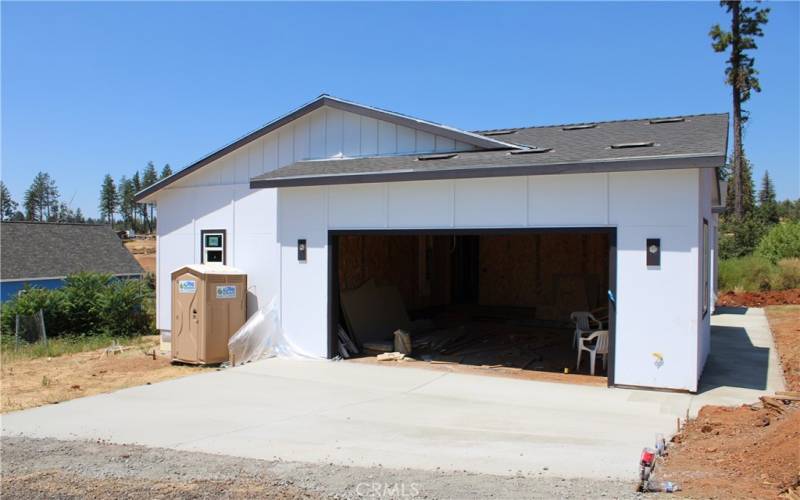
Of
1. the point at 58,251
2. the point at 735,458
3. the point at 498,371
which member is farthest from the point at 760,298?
the point at 58,251

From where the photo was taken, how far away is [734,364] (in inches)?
421

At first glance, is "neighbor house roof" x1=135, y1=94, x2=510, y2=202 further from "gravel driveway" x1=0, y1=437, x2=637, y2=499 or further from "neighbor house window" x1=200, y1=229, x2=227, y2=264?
"gravel driveway" x1=0, y1=437, x2=637, y2=499

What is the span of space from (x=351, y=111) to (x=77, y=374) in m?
7.40

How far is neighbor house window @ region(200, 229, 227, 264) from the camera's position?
13.5m

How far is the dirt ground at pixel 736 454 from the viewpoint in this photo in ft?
15.0

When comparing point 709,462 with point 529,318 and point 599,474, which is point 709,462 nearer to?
point 599,474

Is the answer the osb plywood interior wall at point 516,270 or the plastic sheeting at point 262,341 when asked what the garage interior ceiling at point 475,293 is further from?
the plastic sheeting at point 262,341

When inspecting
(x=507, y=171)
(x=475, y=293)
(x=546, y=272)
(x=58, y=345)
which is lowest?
(x=58, y=345)

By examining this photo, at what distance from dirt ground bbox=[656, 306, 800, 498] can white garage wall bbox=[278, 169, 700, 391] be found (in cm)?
151

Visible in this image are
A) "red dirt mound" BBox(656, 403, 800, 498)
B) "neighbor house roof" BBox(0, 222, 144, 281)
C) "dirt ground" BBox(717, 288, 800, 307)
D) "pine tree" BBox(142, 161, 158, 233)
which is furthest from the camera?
"pine tree" BBox(142, 161, 158, 233)

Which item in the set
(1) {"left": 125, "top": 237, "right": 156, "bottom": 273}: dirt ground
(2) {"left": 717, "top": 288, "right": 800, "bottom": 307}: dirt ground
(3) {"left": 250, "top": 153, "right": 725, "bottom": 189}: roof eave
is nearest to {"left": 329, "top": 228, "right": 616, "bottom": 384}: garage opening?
(3) {"left": 250, "top": 153, "right": 725, "bottom": 189}: roof eave

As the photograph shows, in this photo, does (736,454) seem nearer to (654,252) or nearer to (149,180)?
(654,252)

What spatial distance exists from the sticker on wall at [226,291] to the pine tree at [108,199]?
10766 cm

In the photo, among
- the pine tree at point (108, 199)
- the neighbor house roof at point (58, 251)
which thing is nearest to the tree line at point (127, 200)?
the pine tree at point (108, 199)
